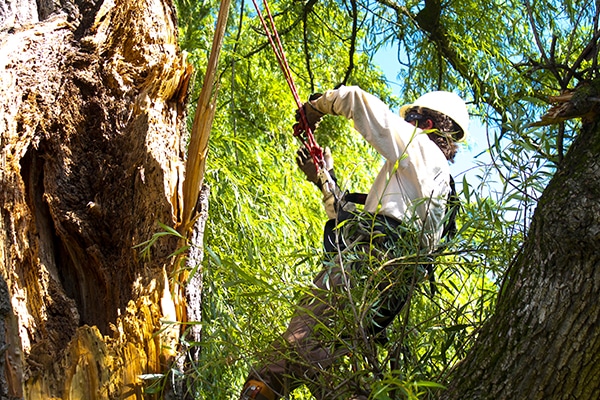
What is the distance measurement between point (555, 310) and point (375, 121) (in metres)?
1.39

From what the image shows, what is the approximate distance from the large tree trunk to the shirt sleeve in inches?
23.8

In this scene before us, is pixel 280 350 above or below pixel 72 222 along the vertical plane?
below

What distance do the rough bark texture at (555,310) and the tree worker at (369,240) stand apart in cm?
40

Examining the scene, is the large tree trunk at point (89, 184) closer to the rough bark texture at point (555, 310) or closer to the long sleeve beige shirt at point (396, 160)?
the long sleeve beige shirt at point (396, 160)

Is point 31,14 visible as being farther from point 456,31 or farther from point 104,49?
point 456,31

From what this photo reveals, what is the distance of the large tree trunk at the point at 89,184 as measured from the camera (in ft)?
8.95

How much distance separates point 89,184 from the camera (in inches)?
123

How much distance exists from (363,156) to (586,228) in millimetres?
4865

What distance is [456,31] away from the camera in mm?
5461

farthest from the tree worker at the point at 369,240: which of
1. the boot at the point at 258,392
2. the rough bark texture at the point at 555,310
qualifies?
the rough bark texture at the point at 555,310

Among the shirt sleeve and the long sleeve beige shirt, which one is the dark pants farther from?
the shirt sleeve

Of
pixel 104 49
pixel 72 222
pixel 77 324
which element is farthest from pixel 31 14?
pixel 77 324

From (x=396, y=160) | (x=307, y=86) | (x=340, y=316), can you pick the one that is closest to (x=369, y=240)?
(x=396, y=160)

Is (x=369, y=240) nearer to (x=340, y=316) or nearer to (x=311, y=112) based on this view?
(x=340, y=316)
